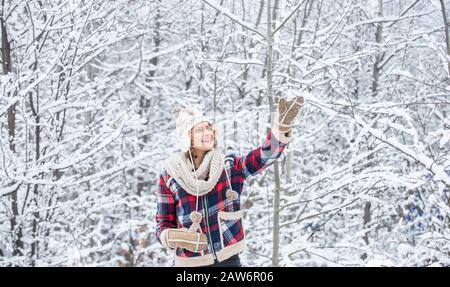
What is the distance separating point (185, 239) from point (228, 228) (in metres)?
0.25

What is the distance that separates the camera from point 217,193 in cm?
249

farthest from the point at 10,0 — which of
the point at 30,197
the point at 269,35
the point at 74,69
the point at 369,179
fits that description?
the point at 369,179

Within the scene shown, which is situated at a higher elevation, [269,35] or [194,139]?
[269,35]

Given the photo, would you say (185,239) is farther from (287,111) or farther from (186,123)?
(287,111)

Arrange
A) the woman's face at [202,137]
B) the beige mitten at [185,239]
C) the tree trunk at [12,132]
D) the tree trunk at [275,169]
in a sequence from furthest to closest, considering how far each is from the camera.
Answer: the tree trunk at [12,132], the tree trunk at [275,169], the woman's face at [202,137], the beige mitten at [185,239]

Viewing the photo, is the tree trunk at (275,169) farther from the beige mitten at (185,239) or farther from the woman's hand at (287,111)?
the beige mitten at (185,239)

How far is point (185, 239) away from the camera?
7.71ft

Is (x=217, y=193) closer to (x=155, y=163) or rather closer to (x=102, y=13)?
(x=102, y=13)

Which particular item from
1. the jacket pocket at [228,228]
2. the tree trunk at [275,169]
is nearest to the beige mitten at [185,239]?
the jacket pocket at [228,228]

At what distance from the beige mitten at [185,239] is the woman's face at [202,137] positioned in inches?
18.7

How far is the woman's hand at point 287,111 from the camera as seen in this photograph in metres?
2.23

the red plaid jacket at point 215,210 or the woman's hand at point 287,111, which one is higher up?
the woman's hand at point 287,111
